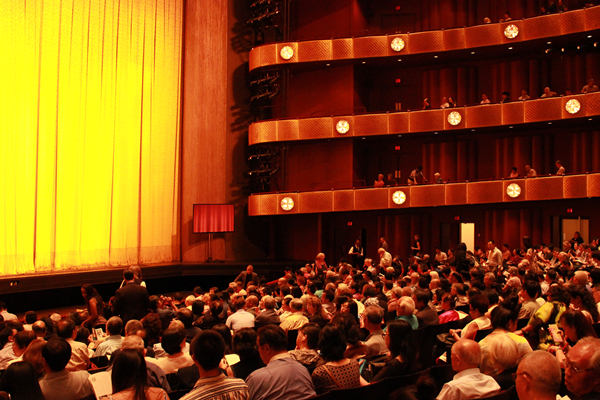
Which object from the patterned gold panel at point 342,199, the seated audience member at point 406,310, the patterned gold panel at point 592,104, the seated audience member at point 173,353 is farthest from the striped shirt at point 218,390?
the patterned gold panel at point 592,104

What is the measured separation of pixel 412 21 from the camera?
21.8m

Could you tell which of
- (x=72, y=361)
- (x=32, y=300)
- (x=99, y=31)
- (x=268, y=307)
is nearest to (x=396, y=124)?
(x=99, y=31)

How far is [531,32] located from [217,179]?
375 inches

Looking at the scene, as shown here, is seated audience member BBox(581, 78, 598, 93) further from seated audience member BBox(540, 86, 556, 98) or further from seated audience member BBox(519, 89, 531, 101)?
seated audience member BBox(519, 89, 531, 101)

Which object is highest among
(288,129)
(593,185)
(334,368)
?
(288,129)

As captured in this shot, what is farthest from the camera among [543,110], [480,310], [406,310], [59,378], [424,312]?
[543,110]

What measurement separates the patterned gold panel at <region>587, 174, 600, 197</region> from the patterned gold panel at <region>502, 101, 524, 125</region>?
2438mm

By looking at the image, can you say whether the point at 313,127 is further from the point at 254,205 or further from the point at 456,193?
the point at 456,193

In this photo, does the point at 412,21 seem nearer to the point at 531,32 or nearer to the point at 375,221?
the point at 531,32

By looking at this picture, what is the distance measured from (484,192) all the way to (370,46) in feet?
17.5

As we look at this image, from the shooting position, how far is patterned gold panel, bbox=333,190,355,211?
19.3 m

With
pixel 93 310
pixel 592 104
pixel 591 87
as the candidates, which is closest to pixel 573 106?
pixel 592 104

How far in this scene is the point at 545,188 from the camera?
58.4 feet

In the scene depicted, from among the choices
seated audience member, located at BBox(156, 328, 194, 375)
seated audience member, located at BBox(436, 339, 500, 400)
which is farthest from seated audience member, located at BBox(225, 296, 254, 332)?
seated audience member, located at BBox(436, 339, 500, 400)
